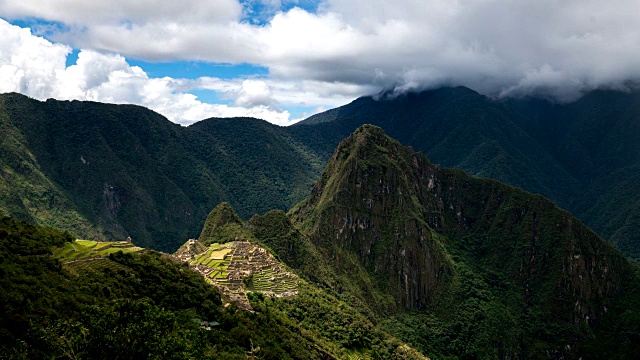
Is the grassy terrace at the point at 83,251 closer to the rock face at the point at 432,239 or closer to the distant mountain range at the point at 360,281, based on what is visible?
the distant mountain range at the point at 360,281

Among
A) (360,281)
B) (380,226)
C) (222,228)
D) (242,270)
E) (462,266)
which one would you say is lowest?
(462,266)

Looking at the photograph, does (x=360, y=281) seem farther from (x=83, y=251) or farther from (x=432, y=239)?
(x=83, y=251)

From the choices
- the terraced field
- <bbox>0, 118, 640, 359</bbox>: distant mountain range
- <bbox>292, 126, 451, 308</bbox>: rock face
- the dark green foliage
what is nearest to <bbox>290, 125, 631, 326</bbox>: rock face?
<bbox>292, 126, 451, 308</bbox>: rock face

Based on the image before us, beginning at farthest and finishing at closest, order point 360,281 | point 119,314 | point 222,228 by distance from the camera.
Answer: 1. point 360,281
2. point 222,228
3. point 119,314

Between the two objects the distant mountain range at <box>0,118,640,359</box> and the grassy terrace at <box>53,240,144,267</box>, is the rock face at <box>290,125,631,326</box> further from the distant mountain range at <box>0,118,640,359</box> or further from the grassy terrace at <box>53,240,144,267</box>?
the grassy terrace at <box>53,240,144,267</box>

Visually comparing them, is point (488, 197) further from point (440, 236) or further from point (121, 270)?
point (121, 270)

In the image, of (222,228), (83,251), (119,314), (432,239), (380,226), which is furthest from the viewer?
(432,239)

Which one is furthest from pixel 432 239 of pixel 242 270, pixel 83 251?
pixel 83 251
